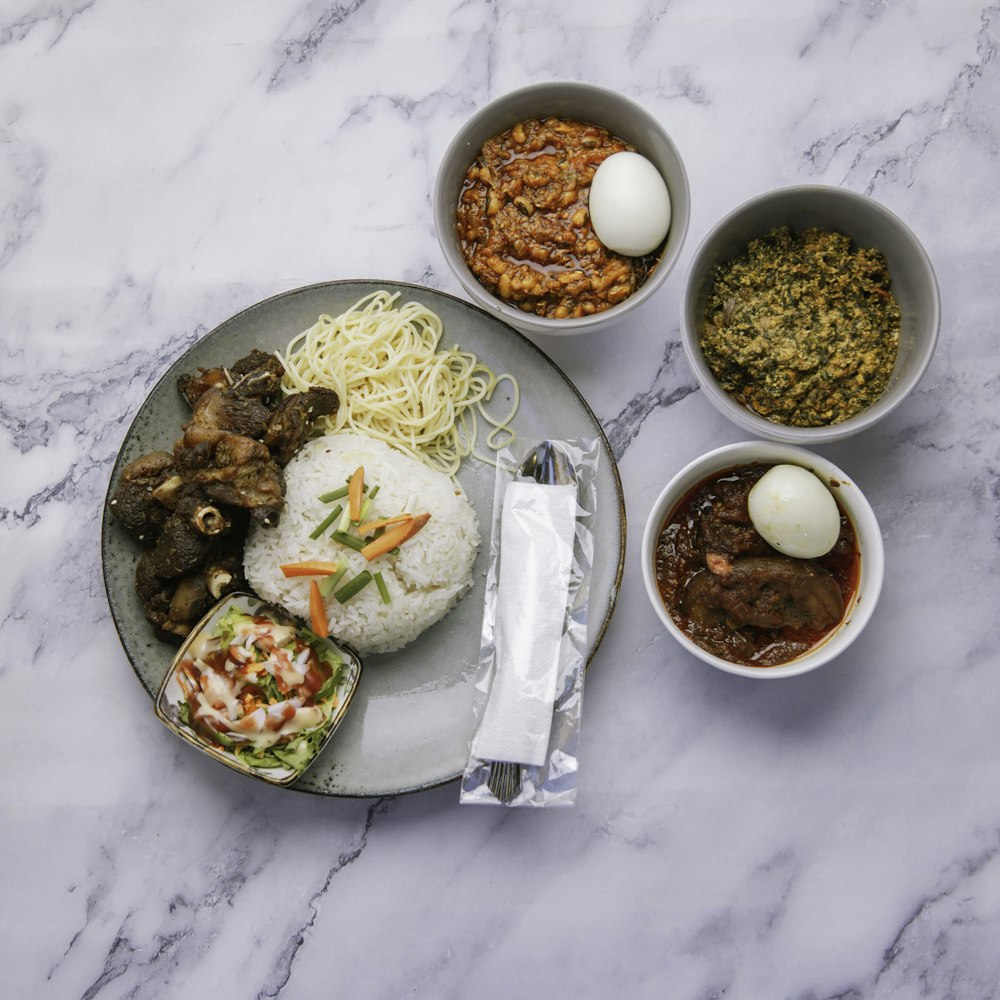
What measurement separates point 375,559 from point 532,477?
1.72 ft

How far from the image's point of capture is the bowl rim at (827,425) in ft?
7.91

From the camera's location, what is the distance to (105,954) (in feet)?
9.73

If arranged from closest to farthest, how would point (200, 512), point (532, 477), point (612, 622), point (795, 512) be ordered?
point (795, 512) → point (200, 512) → point (532, 477) → point (612, 622)

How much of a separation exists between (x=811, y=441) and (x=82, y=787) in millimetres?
2493

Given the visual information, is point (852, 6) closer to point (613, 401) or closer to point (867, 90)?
point (867, 90)

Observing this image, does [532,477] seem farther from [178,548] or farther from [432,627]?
[178,548]

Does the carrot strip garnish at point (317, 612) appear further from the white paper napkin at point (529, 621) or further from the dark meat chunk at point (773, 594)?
the dark meat chunk at point (773, 594)

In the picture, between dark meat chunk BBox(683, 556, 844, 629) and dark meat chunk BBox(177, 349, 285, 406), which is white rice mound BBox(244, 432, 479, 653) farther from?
dark meat chunk BBox(683, 556, 844, 629)

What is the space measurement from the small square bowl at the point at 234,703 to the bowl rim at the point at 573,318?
109 centimetres

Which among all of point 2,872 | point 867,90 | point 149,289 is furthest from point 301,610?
point 867,90

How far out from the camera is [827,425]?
8.25 feet

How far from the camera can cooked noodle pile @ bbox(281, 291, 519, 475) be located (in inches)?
110

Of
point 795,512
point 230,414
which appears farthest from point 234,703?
point 795,512

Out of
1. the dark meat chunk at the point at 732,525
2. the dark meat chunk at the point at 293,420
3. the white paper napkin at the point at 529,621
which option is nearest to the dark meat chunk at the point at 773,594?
the dark meat chunk at the point at 732,525
